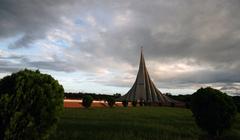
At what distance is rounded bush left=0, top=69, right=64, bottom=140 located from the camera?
357 inches

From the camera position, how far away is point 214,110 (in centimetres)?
1598

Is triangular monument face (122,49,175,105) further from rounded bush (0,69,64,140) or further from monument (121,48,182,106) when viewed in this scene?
rounded bush (0,69,64,140)

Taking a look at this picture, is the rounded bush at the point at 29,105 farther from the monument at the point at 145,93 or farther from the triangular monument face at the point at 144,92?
the triangular monument face at the point at 144,92

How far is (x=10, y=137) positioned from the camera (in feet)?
29.3

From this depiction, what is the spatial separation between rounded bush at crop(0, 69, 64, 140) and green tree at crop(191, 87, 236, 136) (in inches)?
376

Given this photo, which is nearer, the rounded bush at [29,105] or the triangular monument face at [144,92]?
the rounded bush at [29,105]

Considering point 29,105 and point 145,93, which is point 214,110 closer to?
point 29,105

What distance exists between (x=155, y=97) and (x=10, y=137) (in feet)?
245

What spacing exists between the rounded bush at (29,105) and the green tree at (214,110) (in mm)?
9547

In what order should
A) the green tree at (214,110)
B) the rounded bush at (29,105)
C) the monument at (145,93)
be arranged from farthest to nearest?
Answer: the monument at (145,93), the green tree at (214,110), the rounded bush at (29,105)

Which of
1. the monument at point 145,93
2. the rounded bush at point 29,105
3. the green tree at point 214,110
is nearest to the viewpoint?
the rounded bush at point 29,105

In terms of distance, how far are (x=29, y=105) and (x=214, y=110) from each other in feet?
35.8

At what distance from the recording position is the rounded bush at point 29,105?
9062mm

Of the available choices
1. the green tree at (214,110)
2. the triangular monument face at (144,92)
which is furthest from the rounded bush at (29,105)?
the triangular monument face at (144,92)
